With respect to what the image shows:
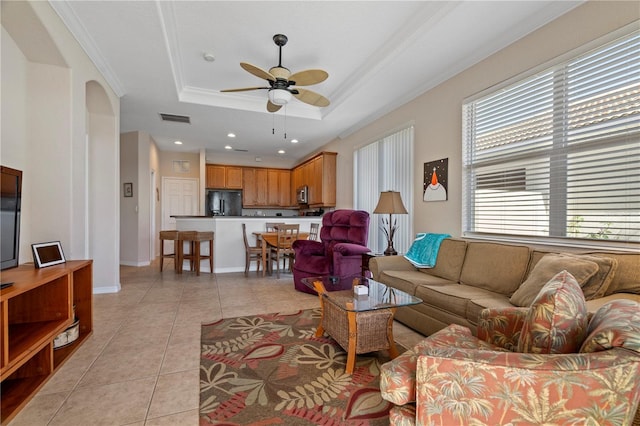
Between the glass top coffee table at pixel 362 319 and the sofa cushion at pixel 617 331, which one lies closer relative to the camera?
the sofa cushion at pixel 617 331

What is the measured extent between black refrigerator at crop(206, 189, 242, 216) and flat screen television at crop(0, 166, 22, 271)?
19.2 feet

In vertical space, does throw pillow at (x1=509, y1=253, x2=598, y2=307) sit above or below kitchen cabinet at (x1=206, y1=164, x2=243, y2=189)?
below

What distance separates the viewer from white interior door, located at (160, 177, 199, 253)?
24.8 feet

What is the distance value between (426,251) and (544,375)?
7.82 ft

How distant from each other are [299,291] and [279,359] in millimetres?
1981

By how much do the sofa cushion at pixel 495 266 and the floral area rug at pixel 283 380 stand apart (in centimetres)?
97

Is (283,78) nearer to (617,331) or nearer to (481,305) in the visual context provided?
(481,305)

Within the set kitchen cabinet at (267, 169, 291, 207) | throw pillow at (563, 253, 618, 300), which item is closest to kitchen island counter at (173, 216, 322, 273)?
kitchen cabinet at (267, 169, 291, 207)

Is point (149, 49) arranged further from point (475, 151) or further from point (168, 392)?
point (475, 151)

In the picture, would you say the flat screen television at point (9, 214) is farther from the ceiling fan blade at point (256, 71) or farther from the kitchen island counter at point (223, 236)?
the kitchen island counter at point (223, 236)

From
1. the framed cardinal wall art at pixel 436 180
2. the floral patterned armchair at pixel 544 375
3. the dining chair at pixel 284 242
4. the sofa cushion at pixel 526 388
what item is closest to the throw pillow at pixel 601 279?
the floral patterned armchair at pixel 544 375

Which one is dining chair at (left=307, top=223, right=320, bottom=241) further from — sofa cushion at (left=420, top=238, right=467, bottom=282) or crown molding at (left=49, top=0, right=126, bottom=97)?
crown molding at (left=49, top=0, right=126, bottom=97)

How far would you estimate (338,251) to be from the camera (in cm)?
396

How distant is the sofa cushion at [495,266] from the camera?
7.76ft
